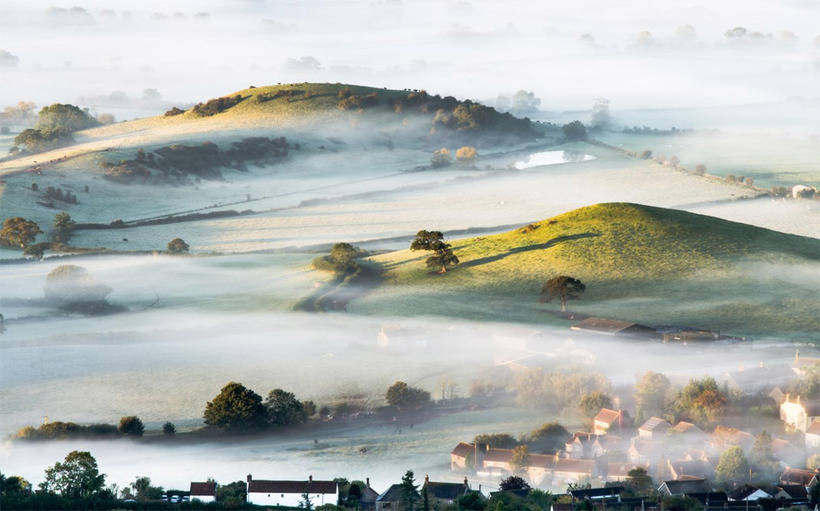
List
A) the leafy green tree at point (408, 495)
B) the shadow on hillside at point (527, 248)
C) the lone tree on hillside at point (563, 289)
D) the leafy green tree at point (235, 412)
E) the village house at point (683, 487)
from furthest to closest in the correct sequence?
the shadow on hillside at point (527, 248)
the lone tree on hillside at point (563, 289)
the leafy green tree at point (235, 412)
the village house at point (683, 487)
the leafy green tree at point (408, 495)

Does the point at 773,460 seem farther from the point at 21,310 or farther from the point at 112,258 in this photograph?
the point at 112,258

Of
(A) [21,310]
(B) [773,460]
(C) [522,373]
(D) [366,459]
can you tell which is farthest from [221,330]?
(B) [773,460]

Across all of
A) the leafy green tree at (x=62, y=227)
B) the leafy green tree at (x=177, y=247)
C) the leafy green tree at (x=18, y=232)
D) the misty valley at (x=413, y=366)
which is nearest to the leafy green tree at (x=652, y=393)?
the misty valley at (x=413, y=366)

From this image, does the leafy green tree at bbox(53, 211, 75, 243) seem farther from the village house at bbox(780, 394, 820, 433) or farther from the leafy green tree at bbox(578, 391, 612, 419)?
the village house at bbox(780, 394, 820, 433)

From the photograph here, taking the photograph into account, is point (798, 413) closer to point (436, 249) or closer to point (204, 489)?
point (204, 489)

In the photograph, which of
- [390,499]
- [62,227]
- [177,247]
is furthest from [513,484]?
[62,227]

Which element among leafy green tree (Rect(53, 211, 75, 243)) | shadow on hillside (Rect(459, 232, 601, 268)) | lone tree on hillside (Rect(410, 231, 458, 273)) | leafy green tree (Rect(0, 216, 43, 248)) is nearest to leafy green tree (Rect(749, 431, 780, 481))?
lone tree on hillside (Rect(410, 231, 458, 273))

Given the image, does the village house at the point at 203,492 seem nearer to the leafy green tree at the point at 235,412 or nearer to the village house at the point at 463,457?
the leafy green tree at the point at 235,412
